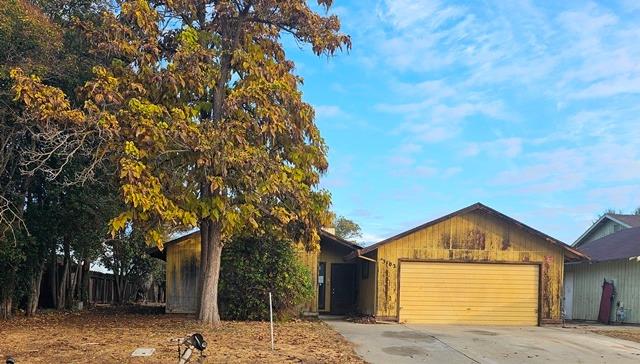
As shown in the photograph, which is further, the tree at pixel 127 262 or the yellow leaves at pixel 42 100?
the tree at pixel 127 262

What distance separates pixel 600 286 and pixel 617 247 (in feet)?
5.87

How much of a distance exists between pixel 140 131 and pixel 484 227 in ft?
41.7

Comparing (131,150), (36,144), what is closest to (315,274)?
(36,144)

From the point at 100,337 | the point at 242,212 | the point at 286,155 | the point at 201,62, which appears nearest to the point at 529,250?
the point at 286,155

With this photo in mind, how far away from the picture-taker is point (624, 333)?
727 inches

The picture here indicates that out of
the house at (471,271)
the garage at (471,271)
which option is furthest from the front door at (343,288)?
the garage at (471,271)

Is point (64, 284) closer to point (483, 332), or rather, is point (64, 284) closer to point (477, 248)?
point (477, 248)

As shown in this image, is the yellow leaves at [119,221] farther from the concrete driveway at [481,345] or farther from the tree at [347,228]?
the tree at [347,228]

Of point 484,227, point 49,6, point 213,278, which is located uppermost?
point 49,6

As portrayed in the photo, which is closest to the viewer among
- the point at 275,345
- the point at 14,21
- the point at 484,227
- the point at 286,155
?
the point at 275,345

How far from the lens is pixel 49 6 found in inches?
682

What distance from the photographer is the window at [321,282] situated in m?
24.3

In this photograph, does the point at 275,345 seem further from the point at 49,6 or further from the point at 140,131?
the point at 49,6

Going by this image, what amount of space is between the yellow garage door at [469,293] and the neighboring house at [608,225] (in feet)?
41.3
